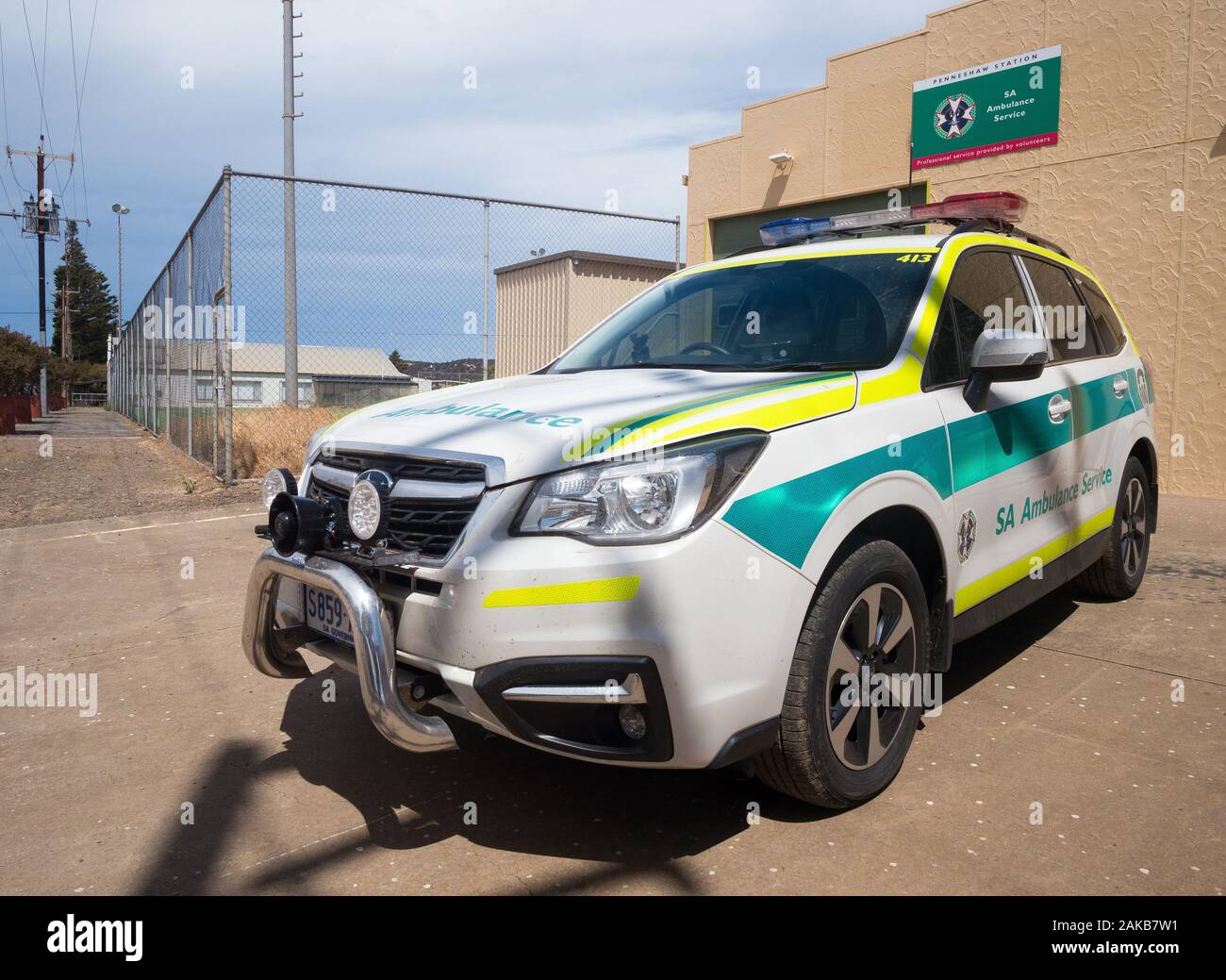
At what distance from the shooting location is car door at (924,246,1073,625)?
3.28 metres

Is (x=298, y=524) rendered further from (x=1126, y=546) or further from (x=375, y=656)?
(x=1126, y=546)

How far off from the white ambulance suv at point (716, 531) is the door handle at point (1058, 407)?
0.07 ft

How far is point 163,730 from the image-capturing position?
3.67 meters

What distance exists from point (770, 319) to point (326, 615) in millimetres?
1977

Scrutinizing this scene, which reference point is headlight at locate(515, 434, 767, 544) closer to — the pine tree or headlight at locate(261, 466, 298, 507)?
headlight at locate(261, 466, 298, 507)

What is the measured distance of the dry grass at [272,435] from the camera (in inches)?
426

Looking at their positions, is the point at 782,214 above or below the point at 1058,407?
above

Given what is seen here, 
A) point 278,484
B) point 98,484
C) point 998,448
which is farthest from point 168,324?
point 998,448

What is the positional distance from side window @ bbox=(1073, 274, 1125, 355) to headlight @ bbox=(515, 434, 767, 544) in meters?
3.13

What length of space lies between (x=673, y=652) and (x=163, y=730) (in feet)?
7.76

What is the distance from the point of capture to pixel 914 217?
4.25 meters

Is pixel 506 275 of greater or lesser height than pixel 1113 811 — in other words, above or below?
above
